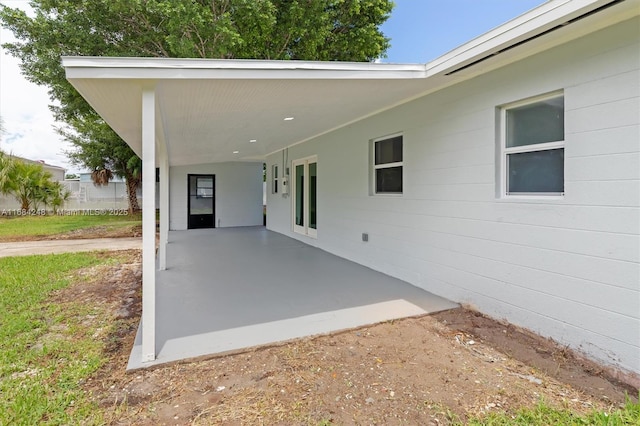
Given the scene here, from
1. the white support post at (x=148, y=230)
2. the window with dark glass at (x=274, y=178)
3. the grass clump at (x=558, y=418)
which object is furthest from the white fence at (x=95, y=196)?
the grass clump at (x=558, y=418)

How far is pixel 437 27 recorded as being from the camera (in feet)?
39.4

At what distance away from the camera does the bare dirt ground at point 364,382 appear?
2242 millimetres

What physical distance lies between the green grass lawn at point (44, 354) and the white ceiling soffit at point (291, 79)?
2.32 metres

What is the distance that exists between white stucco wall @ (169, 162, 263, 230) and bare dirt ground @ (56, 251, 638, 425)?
9615 millimetres

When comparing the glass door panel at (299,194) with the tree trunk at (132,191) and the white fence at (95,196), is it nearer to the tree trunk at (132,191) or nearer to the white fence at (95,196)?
the tree trunk at (132,191)

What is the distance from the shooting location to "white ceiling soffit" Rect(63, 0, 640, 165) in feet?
8.86

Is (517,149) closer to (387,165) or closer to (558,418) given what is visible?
(387,165)

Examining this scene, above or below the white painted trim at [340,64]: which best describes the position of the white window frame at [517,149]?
below

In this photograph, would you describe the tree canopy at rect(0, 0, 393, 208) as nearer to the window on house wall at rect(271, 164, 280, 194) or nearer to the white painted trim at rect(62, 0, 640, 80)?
the window on house wall at rect(271, 164, 280, 194)

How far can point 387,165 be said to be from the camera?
5.78 meters

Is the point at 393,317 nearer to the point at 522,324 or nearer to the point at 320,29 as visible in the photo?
the point at 522,324

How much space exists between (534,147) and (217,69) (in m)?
3.13

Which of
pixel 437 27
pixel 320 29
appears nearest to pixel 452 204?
pixel 320 29

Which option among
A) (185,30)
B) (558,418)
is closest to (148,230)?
(558,418)
